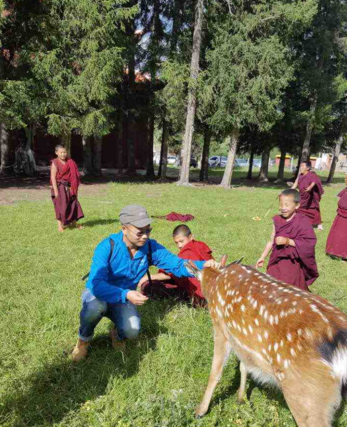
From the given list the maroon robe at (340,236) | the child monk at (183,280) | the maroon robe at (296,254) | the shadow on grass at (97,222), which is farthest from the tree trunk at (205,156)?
the maroon robe at (296,254)

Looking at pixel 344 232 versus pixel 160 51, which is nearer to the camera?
pixel 344 232

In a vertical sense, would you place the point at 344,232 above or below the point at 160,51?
below

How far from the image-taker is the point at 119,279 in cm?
342

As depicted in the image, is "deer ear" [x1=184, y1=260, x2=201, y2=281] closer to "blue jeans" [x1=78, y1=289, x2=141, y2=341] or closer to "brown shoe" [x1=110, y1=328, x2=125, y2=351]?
"blue jeans" [x1=78, y1=289, x2=141, y2=341]

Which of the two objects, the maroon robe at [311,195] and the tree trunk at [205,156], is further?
the tree trunk at [205,156]

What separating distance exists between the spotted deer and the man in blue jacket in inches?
28.1

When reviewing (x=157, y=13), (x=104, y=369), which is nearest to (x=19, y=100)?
(x=157, y=13)

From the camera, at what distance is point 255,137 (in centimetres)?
2684

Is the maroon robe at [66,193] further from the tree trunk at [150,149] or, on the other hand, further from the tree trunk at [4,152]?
the tree trunk at [150,149]

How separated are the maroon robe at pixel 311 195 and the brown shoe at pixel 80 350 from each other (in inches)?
304

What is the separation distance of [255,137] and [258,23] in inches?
374

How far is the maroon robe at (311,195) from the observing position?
9398 mm

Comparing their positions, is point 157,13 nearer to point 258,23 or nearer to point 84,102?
point 258,23

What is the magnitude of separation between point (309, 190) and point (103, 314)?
7.67 metres
